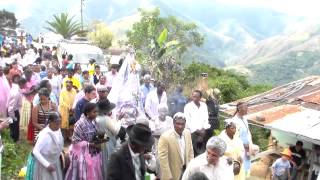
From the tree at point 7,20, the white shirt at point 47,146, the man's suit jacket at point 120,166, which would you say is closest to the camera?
the man's suit jacket at point 120,166

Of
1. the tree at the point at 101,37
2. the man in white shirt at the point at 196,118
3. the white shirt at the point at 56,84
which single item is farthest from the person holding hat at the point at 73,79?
the tree at the point at 101,37

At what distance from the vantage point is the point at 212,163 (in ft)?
15.2

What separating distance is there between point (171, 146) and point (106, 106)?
968mm

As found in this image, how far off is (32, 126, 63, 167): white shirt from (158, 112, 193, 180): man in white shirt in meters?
1.23

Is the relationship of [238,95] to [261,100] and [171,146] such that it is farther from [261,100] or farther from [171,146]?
[171,146]

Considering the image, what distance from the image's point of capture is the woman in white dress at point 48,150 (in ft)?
18.7

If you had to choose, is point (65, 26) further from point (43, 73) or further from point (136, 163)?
point (136, 163)

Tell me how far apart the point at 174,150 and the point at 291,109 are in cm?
535

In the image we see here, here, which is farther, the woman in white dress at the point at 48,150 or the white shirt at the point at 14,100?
the white shirt at the point at 14,100

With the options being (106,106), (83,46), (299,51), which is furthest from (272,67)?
(106,106)

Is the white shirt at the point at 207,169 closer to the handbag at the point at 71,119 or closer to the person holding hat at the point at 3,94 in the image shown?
the handbag at the point at 71,119

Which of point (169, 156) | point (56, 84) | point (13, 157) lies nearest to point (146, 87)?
point (56, 84)

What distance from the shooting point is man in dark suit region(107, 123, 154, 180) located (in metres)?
4.20

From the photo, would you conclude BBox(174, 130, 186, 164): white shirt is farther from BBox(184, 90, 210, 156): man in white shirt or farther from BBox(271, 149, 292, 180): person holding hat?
BBox(271, 149, 292, 180): person holding hat
